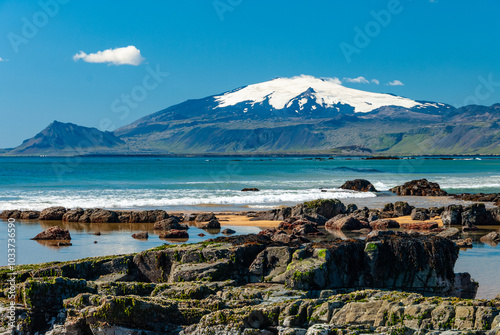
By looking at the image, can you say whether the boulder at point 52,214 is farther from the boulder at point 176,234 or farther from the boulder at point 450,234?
the boulder at point 450,234

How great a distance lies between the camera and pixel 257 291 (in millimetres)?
9750

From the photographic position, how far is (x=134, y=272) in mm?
11555

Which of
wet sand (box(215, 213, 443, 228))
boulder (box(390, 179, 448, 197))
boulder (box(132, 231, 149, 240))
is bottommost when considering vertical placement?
wet sand (box(215, 213, 443, 228))

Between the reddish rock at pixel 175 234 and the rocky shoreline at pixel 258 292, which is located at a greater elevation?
the rocky shoreline at pixel 258 292

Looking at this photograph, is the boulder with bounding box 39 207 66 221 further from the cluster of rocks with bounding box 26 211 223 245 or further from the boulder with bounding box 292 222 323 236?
the boulder with bounding box 292 222 323 236

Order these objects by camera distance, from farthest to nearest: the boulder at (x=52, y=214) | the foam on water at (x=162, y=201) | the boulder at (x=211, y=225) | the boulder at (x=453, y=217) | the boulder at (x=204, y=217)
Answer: the foam on water at (x=162, y=201) → the boulder at (x=52, y=214) → the boulder at (x=204, y=217) → the boulder at (x=453, y=217) → the boulder at (x=211, y=225)

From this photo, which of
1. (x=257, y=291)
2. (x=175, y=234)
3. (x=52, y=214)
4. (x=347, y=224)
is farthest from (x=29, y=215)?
(x=257, y=291)

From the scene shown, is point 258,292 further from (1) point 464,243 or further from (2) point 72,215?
(2) point 72,215

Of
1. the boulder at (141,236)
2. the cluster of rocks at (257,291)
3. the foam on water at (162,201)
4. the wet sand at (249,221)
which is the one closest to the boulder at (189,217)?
the wet sand at (249,221)

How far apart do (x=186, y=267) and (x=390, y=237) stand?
4695 millimetres

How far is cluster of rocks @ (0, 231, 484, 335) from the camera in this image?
826cm

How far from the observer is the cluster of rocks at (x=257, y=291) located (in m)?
8.26

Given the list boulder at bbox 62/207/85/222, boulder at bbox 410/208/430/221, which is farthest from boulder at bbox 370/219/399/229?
boulder at bbox 62/207/85/222

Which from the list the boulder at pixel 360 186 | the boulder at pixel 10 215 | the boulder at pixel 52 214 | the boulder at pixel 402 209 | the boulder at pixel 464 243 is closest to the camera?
the boulder at pixel 464 243
